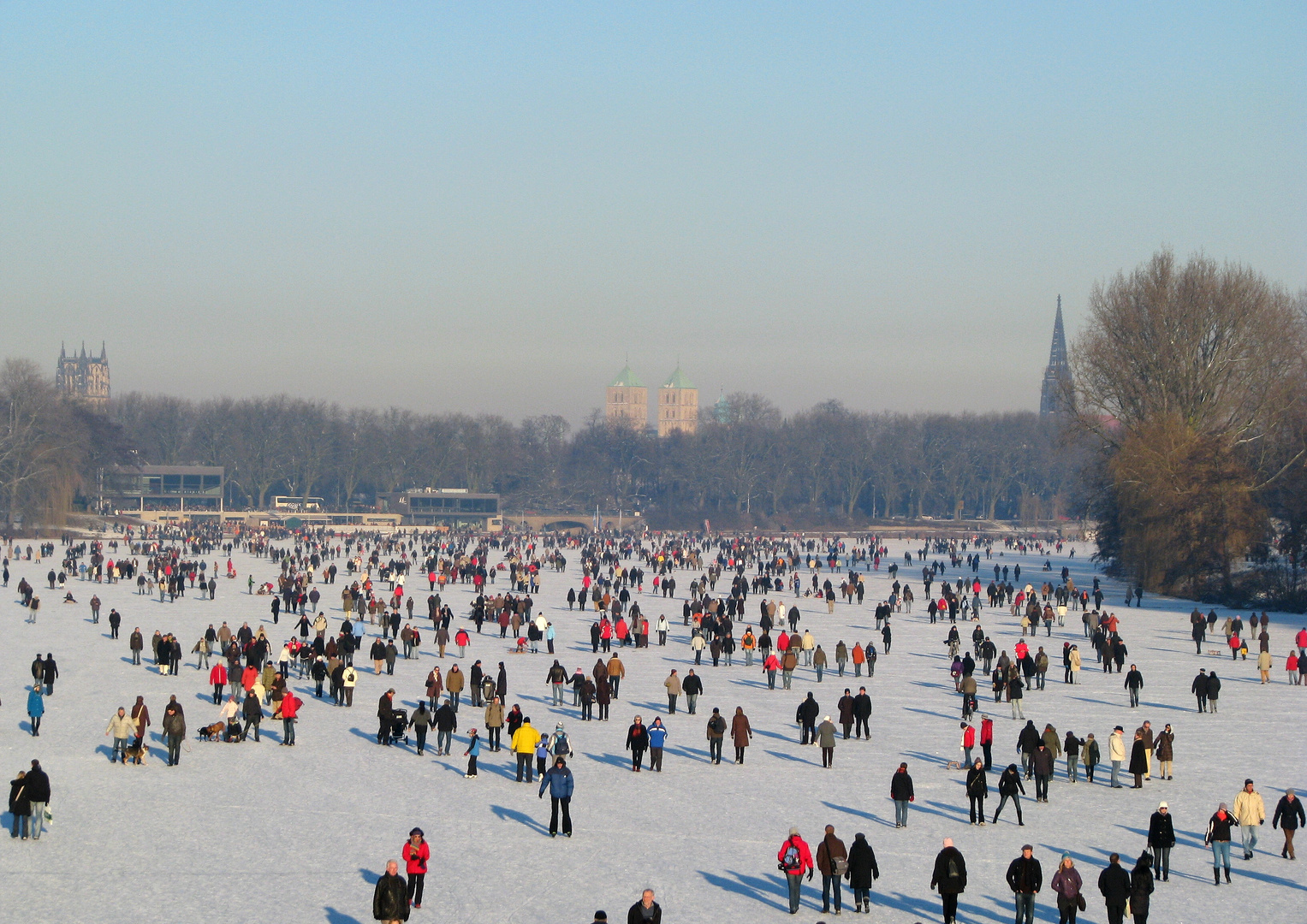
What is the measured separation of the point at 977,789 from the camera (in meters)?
14.9

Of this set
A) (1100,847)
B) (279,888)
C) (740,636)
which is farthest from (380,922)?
(740,636)

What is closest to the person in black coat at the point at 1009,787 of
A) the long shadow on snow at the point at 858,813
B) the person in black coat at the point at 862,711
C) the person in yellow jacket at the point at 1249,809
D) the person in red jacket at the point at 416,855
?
the long shadow on snow at the point at 858,813

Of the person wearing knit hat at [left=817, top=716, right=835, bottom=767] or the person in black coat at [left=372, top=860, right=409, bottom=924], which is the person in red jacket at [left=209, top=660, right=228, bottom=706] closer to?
the person wearing knit hat at [left=817, top=716, right=835, bottom=767]

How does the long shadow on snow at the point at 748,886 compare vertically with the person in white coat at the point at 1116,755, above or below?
below

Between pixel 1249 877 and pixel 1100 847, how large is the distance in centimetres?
144

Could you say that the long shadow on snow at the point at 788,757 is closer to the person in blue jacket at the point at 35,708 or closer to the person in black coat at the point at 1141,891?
the person in black coat at the point at 1141,891

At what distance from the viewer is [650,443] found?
130500mm

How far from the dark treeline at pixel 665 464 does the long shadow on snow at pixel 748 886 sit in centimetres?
9940

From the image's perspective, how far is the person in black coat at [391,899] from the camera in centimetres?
1034

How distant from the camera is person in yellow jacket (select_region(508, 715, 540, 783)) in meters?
17.0

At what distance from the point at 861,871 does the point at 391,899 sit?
13.4 ft

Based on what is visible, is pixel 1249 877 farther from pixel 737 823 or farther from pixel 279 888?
pixel 279 888

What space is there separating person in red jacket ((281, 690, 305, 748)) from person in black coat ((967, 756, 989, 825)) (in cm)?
892

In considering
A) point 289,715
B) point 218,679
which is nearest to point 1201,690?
point 289,715
